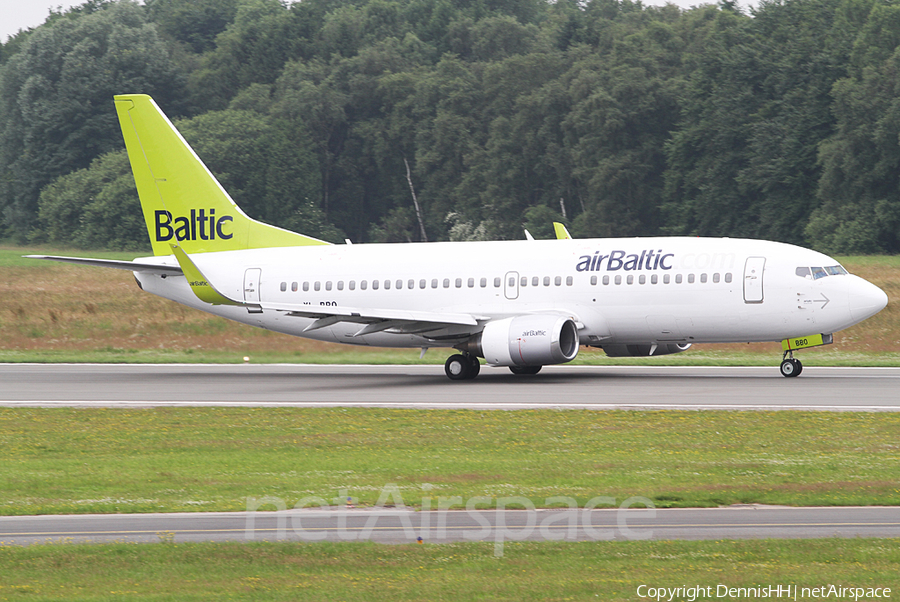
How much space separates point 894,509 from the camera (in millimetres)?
14086

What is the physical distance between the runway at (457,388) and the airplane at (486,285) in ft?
3.84

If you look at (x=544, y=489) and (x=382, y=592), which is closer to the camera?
(x=382, y=592)

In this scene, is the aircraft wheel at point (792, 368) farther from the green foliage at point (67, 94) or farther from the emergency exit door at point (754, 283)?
the green foliage at point (67, 94)

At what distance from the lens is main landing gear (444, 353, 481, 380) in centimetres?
3391

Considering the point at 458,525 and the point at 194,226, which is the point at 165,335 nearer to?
the point at 194,226

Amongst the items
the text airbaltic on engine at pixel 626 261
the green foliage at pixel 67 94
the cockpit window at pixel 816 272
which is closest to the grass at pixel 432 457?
the cockpit window at pixel 816 272

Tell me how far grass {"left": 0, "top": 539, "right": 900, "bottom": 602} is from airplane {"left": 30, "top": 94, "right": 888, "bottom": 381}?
19654mm

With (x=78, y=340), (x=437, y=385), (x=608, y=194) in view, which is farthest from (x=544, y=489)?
(x=608, y=194)

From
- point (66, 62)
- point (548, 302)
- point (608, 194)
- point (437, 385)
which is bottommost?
point (437, 385)

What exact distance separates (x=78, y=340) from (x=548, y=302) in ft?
86.3

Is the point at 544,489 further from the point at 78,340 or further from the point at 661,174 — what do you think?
the point at 661,174

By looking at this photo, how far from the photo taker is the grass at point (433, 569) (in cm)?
1059

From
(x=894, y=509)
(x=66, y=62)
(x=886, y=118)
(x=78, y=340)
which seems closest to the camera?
(x=894, y=509)

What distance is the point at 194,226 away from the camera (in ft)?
128
